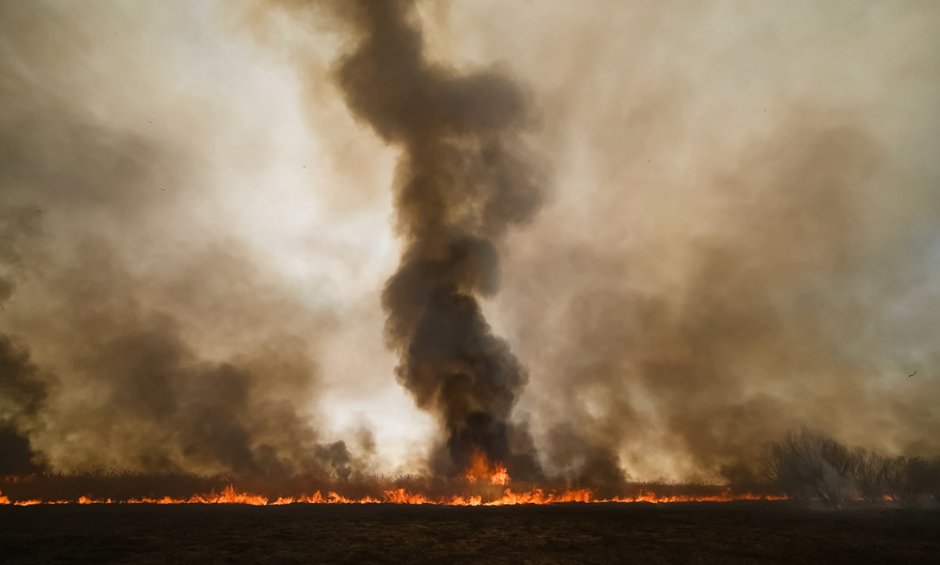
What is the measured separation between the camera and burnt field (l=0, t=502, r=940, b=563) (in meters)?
36.7

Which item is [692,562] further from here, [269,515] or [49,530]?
[49,530]

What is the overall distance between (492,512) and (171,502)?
2579 inches

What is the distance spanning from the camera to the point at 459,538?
146 ft

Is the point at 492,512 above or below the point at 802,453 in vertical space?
below

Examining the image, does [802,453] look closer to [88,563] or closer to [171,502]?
[88,563]

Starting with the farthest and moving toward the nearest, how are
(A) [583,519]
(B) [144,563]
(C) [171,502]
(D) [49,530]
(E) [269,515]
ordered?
(C) [171,502] → (E) [269,515] → (A) [583,519] → (D) [49,530] → (B) [144,563]

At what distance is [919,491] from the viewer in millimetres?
104250

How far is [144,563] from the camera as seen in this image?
33.9 meters

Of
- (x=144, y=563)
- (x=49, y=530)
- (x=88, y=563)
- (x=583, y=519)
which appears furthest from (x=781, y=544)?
(x=49, y=530)

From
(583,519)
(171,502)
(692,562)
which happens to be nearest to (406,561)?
(692,562)

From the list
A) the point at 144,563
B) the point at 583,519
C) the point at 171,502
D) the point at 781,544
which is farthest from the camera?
the point at 171,502

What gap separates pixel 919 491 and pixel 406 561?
12642 cm

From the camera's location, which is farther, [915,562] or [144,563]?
[915,562]

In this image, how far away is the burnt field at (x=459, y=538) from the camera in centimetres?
3672
